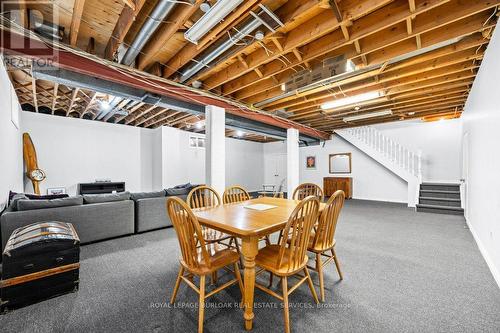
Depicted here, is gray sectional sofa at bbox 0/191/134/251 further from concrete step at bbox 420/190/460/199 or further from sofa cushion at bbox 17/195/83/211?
concrete step at bbox 420/190/460/199

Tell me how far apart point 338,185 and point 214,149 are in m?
5.86

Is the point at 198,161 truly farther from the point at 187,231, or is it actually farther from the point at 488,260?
the point at 488,260

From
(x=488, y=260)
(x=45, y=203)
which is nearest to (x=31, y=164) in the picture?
(x=45, y=203)

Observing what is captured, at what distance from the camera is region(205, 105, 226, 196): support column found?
4.18 metres

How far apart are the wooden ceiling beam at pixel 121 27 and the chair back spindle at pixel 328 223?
252cm

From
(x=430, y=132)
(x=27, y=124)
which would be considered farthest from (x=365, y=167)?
(x=27, y=124)

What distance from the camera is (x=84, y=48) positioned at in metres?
2.82

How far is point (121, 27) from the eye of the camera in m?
2.28

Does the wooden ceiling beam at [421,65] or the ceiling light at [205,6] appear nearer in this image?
the ceiling light at [205,6]

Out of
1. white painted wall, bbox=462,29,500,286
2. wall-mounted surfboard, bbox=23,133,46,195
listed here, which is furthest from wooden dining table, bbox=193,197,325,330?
wall-mounted surfboard, bbox=23,133,46,195

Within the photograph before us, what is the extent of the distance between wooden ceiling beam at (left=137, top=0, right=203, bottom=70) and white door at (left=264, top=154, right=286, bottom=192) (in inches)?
323

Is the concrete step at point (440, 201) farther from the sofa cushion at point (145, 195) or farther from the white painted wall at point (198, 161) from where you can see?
the sofa cushion at point (145, 195)

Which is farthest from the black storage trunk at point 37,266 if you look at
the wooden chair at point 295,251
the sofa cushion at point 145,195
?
the wooden chair at point 295,251

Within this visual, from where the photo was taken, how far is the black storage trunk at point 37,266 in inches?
69.4
